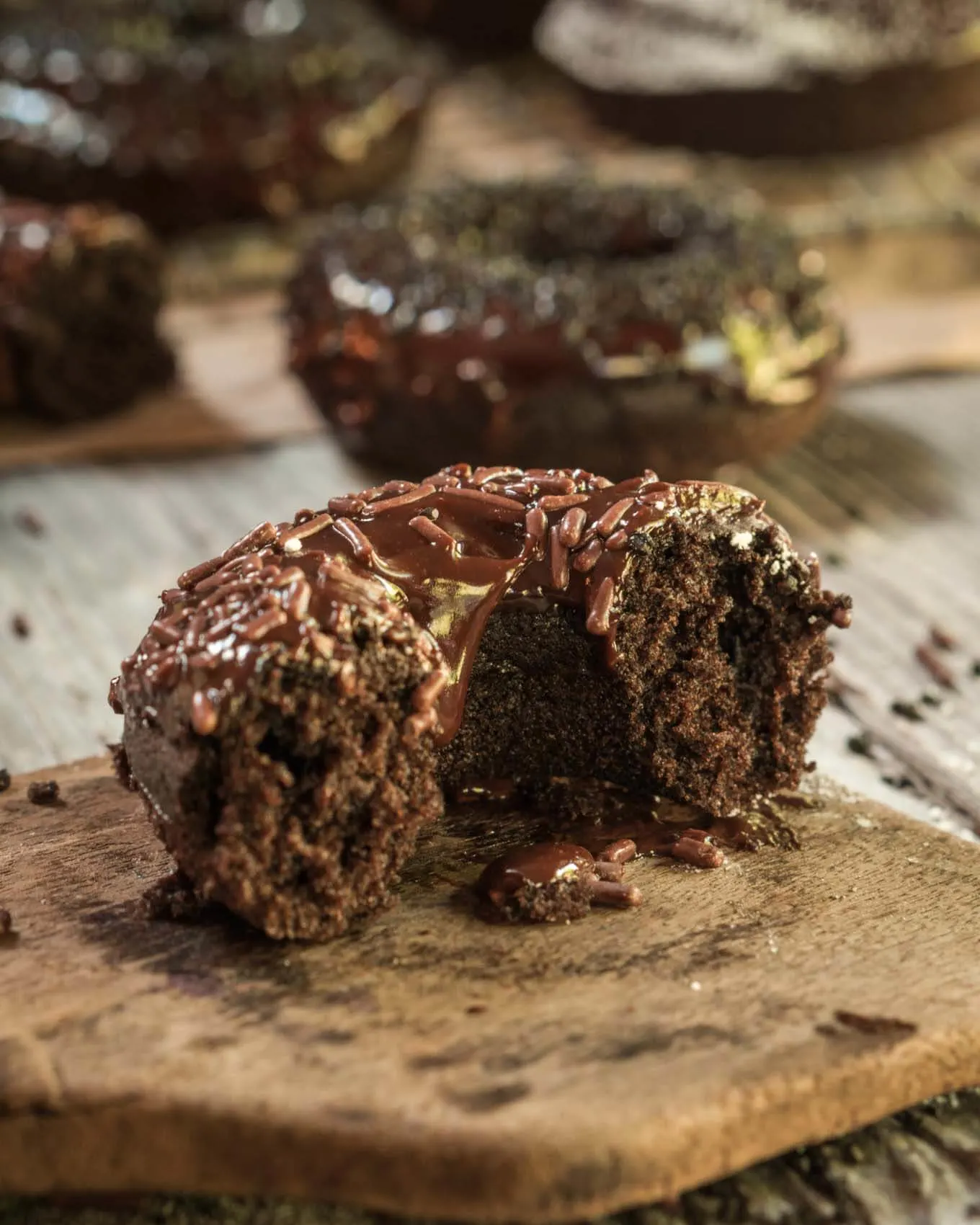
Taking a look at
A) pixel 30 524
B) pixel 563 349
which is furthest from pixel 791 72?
pixel 30 524

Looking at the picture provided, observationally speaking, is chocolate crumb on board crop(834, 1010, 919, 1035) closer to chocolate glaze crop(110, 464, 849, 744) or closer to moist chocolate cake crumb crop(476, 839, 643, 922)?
moist chocolate cake crumb crop(476, 839, 643, 922)

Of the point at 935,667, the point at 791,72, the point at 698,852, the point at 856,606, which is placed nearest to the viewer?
the point at 698,852

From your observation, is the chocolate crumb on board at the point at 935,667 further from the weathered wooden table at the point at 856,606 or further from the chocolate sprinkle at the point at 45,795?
the chocolate sprinkle at the point at 45,795

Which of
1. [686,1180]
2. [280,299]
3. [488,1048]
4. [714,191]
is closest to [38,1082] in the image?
[488,1048]

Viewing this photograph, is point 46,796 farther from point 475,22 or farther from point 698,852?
point 475,22

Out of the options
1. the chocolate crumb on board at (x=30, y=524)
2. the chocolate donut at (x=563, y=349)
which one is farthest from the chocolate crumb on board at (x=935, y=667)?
the chocolate crumb on board at (x=30, y=524)

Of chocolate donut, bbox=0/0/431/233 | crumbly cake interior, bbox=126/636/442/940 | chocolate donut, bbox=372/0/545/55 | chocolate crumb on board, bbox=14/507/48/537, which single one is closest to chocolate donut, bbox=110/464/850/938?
crumbly cake interior, bbox=126/636/442/940
